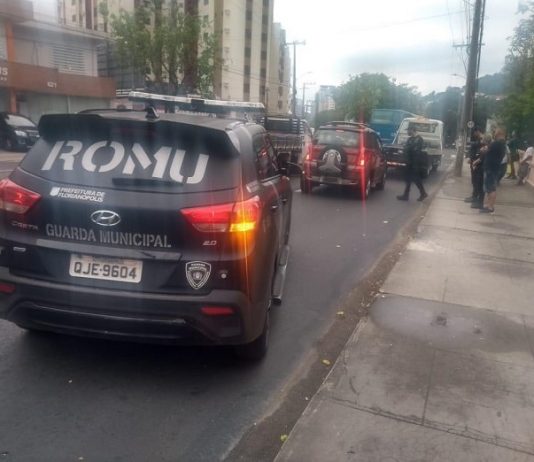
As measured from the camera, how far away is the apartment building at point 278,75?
74.6m

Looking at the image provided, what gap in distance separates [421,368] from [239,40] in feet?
213

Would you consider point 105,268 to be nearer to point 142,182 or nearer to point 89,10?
point 142,182

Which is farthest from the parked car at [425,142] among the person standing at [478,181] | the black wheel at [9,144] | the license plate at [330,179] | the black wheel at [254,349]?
the black wheel at [9,144]

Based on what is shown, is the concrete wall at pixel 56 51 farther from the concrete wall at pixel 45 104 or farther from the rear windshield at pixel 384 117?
the rear windshield at pixel 384 117

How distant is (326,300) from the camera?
5711 millimetres

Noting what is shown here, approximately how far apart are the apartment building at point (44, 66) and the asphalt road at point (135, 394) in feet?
92.5

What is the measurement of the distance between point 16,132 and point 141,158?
2172cm

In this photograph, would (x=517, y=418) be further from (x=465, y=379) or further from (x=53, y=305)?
(x=53, y=305)

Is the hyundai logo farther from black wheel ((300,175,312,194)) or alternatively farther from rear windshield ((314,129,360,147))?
rear windshield ((314,129,360,147))

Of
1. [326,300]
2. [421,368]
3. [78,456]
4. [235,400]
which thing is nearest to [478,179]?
[326,300]

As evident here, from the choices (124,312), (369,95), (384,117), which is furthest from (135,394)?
(369,95)

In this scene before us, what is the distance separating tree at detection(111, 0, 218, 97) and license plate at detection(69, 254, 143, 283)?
70.6ft

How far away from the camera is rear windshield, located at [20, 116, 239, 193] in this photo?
338cm

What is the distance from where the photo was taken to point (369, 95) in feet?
190
